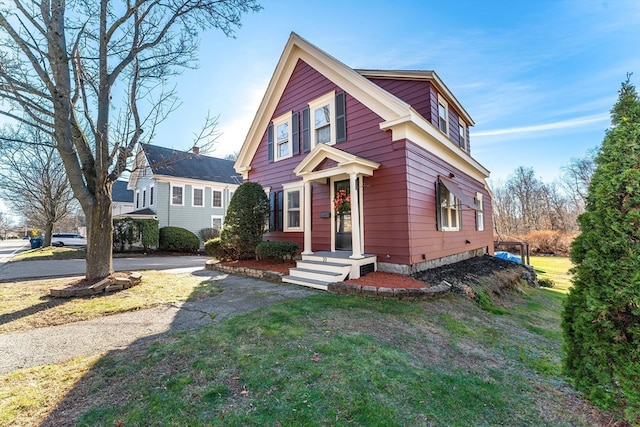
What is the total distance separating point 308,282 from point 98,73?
25.6 feet

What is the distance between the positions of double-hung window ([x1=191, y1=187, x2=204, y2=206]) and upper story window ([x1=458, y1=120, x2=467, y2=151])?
61.6ft

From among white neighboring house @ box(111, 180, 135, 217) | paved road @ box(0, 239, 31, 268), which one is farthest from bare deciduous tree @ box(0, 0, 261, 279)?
white neighboring house @ box(111, 180, 135, 217)

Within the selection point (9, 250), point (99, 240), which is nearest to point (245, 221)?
point (99, 240)

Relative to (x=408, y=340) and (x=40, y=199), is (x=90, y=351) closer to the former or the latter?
(x=408, y=340)

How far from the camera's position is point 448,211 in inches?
368

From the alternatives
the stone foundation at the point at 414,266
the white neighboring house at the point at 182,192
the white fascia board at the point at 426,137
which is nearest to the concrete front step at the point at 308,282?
the stone foundation at the point at 414,266

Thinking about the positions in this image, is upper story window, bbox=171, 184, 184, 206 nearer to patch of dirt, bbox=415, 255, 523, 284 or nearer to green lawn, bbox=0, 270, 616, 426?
green lawn, bbox=0, 270, 616, 426

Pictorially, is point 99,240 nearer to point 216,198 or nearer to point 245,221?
point 245,221

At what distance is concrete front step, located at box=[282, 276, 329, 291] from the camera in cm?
630

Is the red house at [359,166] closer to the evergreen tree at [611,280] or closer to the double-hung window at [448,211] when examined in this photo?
the double-hung window at [448,211]

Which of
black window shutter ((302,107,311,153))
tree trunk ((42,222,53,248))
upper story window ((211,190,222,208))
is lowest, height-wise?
tree trunk ((42,222,53,248))

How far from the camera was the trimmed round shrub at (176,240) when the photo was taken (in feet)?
57.4

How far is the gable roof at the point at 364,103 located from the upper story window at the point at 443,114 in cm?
28

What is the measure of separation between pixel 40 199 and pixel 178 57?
798 inches
